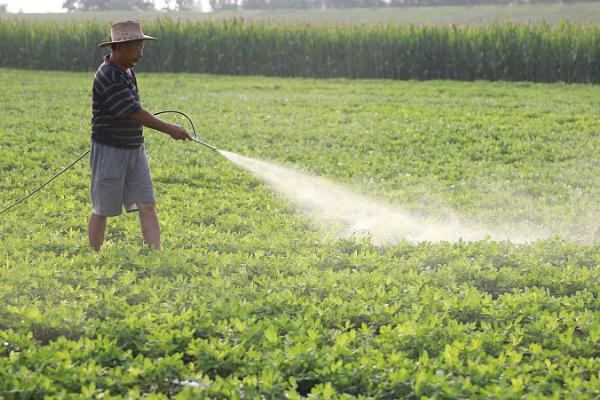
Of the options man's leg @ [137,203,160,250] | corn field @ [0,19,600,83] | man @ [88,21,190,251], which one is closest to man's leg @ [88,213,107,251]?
man @ [88,21,190,251]

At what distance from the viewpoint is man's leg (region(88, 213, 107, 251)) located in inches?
254

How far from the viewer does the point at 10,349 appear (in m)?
4.60

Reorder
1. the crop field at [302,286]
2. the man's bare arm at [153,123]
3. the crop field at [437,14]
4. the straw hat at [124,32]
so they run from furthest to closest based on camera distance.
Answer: the crop field at [437,14] → the man's bare arm at [153,123] → the straw hat at [124,32] → the crop field at [302,286]

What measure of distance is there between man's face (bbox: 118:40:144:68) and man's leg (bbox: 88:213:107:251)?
1258 millimetres

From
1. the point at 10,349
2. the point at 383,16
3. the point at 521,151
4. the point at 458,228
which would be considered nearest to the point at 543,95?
the point at 521,151

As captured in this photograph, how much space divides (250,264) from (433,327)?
1748mm

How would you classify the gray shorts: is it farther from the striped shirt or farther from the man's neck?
the man's neck

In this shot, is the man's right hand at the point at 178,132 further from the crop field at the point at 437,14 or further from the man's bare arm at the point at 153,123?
the crop field at the point at 437,14

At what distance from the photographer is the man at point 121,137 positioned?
6.05m

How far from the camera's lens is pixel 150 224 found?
6.46 meters

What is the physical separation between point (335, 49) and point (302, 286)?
2183cm

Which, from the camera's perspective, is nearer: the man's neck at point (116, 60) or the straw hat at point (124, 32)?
the straw hat at point (124, 32)

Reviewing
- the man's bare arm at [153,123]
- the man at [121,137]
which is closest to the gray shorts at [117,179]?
the man at [121,137]

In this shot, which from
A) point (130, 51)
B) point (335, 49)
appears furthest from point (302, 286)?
point (335, 49)
